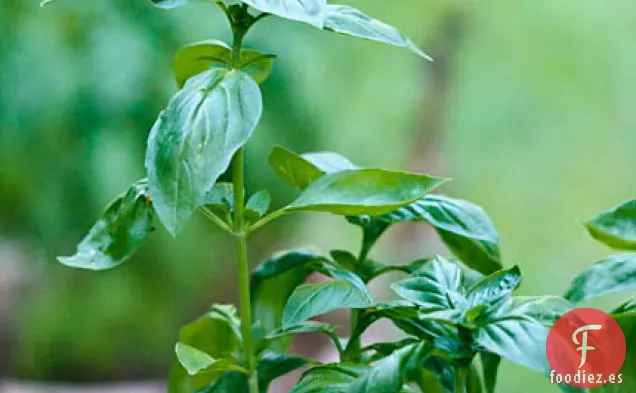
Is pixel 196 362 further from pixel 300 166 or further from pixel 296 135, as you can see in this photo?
pixel 296 135

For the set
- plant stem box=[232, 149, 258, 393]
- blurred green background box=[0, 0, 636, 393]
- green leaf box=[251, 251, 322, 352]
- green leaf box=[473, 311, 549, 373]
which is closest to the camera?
green leaf box=[473, 311, 549, 373]

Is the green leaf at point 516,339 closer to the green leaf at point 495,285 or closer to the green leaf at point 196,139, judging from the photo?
the green leaf at point 495,285

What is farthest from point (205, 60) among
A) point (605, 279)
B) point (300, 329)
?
point (605, 279)

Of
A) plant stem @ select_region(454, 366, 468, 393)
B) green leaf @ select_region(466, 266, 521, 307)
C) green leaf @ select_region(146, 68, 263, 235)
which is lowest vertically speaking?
plant stem @ select_region(454, 366, 468, 393)

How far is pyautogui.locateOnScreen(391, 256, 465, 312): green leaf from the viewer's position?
1.52 feet

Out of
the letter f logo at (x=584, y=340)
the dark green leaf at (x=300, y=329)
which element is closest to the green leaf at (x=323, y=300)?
the dark green leaf at (x=300, y=329)

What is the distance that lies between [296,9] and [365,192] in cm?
12

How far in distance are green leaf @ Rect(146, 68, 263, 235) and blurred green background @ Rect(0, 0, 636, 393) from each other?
0.63 meters

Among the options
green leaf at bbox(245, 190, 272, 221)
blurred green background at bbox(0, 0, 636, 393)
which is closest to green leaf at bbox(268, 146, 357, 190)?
A: green leaf at bbox(245, 190, 272, 221)

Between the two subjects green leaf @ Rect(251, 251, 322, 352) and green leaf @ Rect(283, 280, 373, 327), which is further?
green leaf @ Rect(251, 251, 322, 352)

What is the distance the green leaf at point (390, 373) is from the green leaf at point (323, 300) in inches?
1.5

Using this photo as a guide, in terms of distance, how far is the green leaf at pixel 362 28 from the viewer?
1.52 feet

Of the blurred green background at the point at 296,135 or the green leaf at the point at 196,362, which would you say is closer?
the green leaf at the point at 196,362

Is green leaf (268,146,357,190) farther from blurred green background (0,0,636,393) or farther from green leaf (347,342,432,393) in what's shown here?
blurred green background (0,0,636,393)
